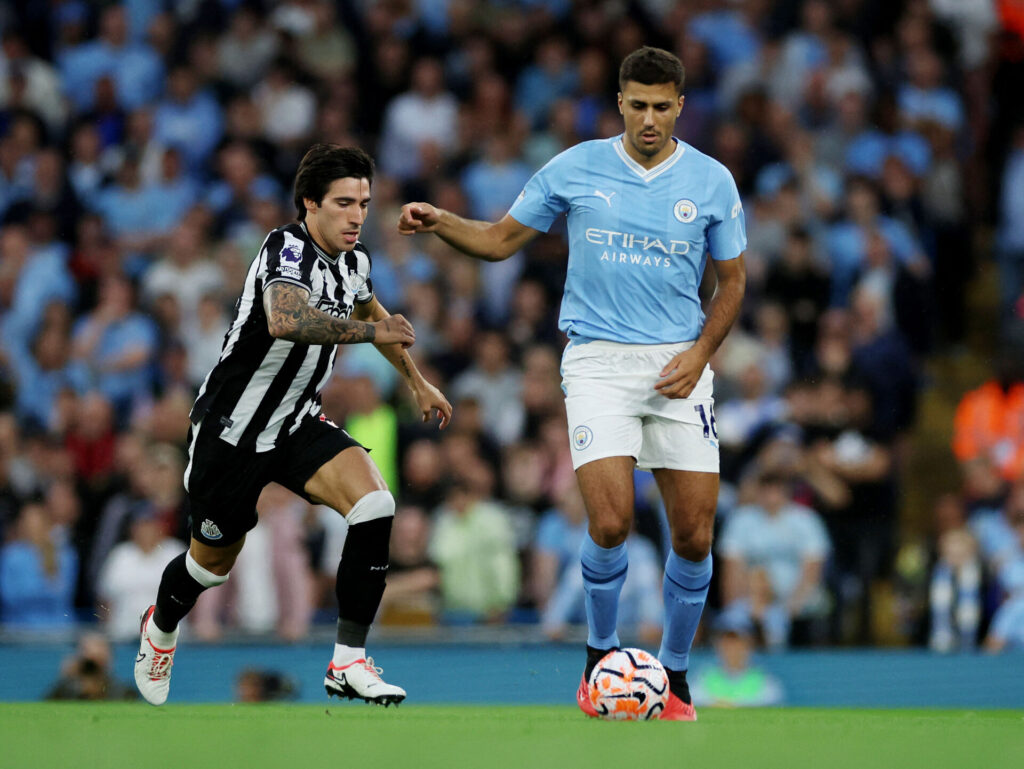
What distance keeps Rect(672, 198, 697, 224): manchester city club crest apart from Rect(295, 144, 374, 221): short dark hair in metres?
1.37

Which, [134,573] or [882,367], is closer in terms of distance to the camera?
[134,573]

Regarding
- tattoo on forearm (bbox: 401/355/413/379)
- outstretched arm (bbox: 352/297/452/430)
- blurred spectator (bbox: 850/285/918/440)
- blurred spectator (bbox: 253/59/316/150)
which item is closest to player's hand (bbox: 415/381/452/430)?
outstretched arm (bbox: 352/297/452/430)

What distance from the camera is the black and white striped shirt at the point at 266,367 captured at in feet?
23.1

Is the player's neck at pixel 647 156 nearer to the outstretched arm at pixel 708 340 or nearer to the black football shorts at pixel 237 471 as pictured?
the outstretched arm at pixel 708 340

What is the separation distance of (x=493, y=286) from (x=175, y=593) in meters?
6.95

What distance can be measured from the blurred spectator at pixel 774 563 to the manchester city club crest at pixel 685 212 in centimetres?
479

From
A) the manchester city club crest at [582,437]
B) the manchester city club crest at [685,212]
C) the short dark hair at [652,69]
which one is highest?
the short dark hair at [652,69]

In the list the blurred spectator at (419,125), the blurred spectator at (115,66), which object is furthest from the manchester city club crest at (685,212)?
the blurred spectator at (115,66)

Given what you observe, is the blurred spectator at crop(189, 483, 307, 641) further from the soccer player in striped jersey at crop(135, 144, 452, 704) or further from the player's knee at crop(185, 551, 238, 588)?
the soccer player in striped jersey at crop(135, 144, 452, 704)

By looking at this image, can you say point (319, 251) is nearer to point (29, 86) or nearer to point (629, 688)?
point (629, 688)

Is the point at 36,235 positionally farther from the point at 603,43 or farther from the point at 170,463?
the point at 603,43

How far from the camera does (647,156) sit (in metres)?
7.27

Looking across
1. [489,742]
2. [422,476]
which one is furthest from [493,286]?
[489,742]

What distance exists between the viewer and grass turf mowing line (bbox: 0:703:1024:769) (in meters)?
5.32
